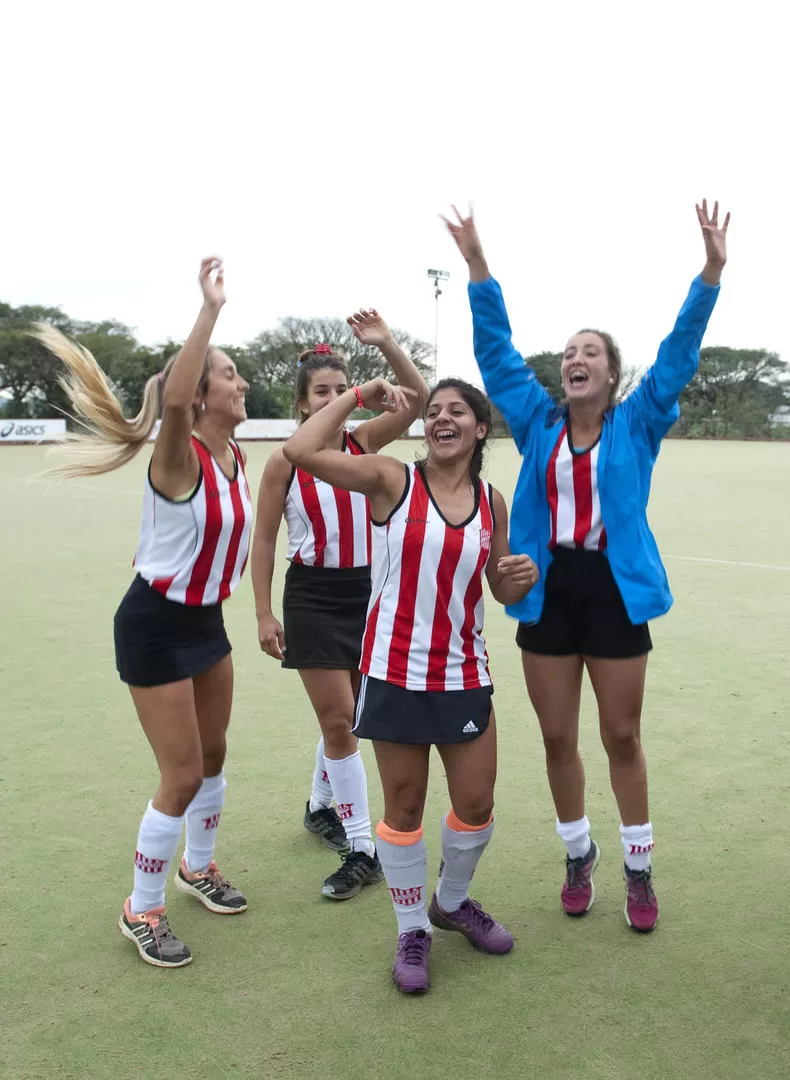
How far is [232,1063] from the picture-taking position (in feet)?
9.84

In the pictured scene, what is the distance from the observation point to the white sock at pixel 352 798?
4340mm

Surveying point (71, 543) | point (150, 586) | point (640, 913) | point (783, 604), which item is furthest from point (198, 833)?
point (71, 543)

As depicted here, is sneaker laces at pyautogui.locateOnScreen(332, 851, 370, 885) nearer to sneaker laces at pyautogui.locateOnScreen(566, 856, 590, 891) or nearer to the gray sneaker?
the gray sneaker

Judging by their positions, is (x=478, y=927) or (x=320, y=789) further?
(x=320, y=789)

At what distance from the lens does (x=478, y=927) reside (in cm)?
368

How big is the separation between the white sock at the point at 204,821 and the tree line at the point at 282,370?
4612 centimetres

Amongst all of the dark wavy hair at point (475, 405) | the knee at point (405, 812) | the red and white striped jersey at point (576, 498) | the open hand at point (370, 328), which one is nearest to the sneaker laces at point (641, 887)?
the knee at point (405, 812)

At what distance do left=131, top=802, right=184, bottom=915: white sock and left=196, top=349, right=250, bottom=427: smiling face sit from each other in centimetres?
144

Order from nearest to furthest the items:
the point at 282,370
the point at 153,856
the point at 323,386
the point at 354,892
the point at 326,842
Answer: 1. the point at 153,856
2. the point at 354,892
3. the point at 323,386
4. the point at 326,842
5. the point at 282,370

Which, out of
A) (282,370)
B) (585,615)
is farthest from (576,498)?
(282,370)

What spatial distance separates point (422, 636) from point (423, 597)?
5.2 inches

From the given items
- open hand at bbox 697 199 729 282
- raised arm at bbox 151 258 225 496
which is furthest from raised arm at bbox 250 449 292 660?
open hand at bbox 697 199 729 282

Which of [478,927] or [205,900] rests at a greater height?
[478,927]

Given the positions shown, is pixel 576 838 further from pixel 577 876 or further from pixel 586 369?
pixel 586 369
